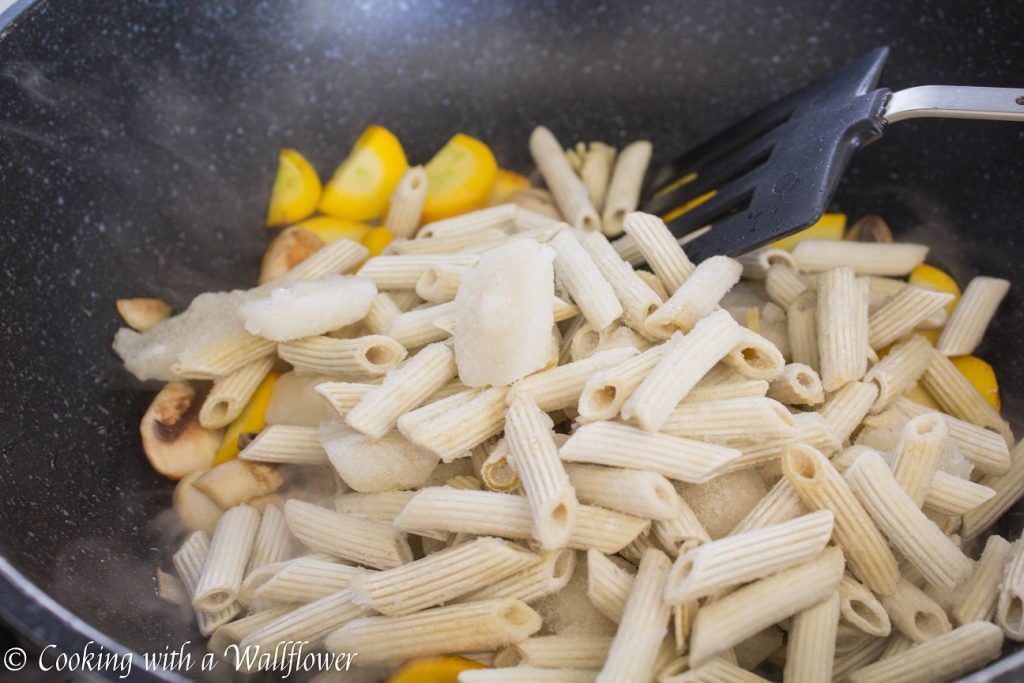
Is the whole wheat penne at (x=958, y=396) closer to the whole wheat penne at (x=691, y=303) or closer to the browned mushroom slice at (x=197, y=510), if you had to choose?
the whole wheat penne at (x=691, y=303)

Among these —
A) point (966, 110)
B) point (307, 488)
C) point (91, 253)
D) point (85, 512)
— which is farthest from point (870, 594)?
point (91, 253)

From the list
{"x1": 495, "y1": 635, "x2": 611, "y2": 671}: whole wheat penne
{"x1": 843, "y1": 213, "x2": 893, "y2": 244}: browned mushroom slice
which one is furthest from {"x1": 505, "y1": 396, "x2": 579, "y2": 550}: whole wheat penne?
{"x1": 843, "y1": 213, "x2": 893, "y2": 244}: browned mushroom slice

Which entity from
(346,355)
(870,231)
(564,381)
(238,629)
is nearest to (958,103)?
(870,231)

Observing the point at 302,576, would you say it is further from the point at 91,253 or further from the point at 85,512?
the point at 91,253

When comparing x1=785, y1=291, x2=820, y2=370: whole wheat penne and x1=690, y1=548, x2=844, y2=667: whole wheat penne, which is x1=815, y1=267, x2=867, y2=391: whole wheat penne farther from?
x1=690, y1=548, x2=844, y2=667: whole wheat penne

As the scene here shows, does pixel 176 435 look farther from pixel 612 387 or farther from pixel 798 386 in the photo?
pixel 798 386

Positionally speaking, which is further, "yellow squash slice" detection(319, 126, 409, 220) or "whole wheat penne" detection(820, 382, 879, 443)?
"yellow squash slice" detection(319, 126, 409, 220)

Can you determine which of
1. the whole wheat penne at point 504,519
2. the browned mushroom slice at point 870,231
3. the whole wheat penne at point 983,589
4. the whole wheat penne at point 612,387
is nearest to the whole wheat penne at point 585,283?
the whole wheat penne at point 612,387
